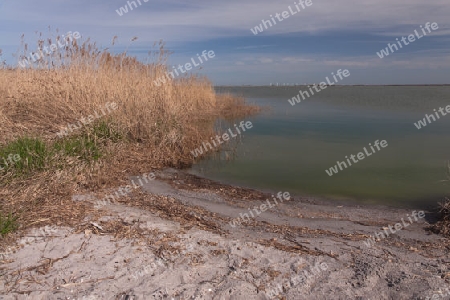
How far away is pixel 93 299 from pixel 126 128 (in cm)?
483

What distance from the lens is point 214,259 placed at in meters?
3.01

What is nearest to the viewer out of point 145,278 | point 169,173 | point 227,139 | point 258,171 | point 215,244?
point 145,278

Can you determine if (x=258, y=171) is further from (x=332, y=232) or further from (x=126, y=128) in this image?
(x=332, y=232)

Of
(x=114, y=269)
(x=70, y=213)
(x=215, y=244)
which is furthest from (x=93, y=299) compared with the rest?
(x=70, y=213)

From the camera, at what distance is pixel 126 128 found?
22.9 feet

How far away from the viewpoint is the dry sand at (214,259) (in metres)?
2.59

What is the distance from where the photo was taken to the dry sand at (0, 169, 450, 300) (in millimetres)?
2592
